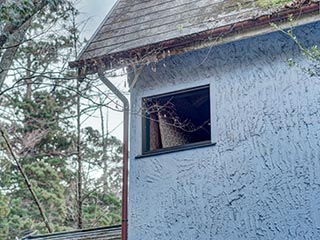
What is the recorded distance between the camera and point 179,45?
7672 millimetres

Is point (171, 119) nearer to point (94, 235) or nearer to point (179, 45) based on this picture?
point (179, 45)

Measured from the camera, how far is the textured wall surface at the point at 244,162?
6.62m

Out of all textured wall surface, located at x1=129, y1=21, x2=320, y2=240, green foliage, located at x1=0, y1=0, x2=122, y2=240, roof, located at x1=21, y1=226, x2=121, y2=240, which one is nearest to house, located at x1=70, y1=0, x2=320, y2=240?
textured wall surface, located at x1=129, y1=21, x2=320, y2=240

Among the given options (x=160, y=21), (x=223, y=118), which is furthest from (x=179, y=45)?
(x=223, y=118)

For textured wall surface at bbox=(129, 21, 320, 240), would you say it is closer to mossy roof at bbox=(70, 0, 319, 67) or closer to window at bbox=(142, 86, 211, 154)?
window at bbox=(142, 86, 211, 154)

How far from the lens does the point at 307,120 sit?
678 centimetres

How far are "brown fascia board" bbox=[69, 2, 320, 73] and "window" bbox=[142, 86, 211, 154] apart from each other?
0.70 meters

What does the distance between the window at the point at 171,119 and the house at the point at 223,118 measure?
0.08ft

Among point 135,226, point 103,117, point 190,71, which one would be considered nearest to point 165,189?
point 135,226

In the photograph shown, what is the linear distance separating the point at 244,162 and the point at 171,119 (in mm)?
2088

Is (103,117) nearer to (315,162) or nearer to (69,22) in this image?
(69,22)

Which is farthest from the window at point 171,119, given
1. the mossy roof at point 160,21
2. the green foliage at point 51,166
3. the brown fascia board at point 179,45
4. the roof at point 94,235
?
the green foliage at point 51,166

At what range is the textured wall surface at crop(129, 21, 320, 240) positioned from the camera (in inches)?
261

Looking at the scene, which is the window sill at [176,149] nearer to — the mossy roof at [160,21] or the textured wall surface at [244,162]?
the textured wall surface at [244,162]
